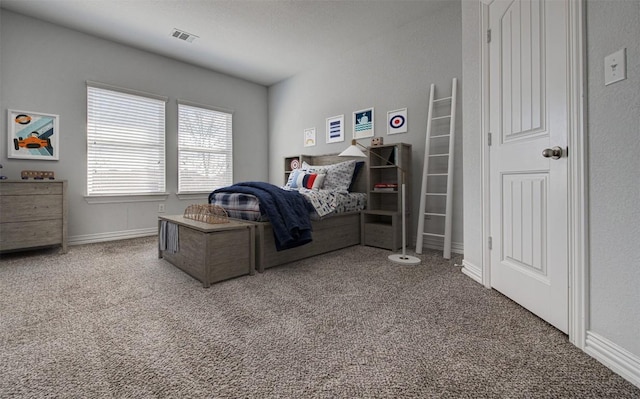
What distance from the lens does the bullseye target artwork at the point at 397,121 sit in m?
3.66

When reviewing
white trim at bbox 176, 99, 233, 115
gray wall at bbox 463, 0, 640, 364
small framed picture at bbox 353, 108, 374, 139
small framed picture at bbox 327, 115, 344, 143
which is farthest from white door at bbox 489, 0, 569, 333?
white trim at bbox 176, 99, 233, 115

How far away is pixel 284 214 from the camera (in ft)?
8.32

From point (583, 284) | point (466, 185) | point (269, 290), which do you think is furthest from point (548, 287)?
point (269, 290)

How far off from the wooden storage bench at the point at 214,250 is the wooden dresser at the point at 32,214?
164 cm

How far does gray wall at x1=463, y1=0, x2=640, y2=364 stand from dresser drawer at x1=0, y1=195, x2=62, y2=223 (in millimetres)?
4349

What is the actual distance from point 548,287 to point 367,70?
3.41m

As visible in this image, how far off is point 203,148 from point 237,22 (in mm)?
2088

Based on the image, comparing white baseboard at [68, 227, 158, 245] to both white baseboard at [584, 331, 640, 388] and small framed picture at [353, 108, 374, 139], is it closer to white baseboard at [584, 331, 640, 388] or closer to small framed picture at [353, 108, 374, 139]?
small framed picture at [353, 108, 374, 139]

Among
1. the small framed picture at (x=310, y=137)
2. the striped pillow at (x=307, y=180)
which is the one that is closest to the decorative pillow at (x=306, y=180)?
the striped pillow at (x=307, y=180)

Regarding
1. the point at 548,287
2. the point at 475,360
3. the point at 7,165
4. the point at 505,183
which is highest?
the point at 7,165

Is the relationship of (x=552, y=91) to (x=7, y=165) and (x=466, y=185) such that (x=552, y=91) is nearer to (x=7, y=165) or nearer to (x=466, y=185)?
(x=466, y=185)

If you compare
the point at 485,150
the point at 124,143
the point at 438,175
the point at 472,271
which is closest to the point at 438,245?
the point at 438,175

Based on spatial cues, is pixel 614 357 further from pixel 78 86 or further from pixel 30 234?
pixel 78 86

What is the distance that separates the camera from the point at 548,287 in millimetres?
1534
